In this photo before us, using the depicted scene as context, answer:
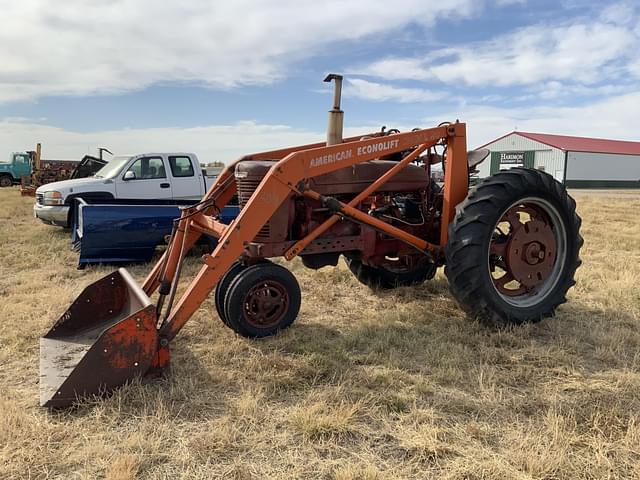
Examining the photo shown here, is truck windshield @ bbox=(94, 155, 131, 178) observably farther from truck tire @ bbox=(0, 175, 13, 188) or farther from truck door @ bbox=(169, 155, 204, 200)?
truck tire @ bbox=(0, 175, 13, 188)

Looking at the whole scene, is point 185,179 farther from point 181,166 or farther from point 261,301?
point 261,301

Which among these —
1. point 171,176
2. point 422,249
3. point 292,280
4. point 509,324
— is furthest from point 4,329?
point 171,176

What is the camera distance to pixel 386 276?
5.78m

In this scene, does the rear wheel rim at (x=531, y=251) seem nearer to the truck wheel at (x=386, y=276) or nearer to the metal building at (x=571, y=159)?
the truck wheel at (x=386, y=276)

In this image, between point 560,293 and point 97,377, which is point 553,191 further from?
point 97,377

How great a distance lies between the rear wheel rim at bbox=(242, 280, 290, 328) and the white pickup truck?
20.4 feet

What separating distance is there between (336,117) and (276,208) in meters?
1.29

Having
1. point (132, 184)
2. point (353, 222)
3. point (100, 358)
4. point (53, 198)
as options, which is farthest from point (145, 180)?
point (100, 358)

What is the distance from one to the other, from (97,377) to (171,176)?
25.1 feet

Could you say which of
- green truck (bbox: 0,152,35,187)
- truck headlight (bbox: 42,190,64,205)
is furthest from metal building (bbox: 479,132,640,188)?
truck headlight (bbox: 42,190,64,205)

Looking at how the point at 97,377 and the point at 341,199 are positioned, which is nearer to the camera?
the point at 97,377

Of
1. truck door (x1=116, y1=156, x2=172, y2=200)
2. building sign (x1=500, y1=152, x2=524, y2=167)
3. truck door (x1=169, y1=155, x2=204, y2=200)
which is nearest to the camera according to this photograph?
truck door (x1=116, y1=156, x2=172, y2=200)

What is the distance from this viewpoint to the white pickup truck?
31.6 feet

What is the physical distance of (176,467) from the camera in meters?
2.51
